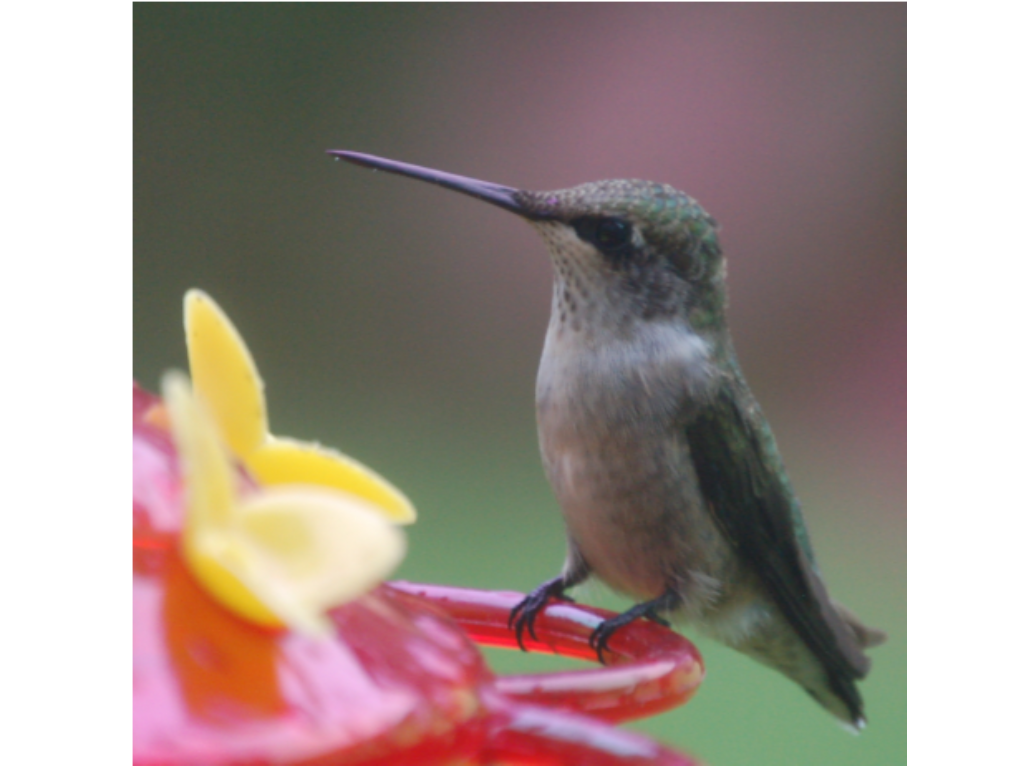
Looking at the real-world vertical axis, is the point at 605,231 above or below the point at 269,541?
above

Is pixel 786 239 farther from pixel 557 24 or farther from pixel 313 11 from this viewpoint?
pixel 313 11

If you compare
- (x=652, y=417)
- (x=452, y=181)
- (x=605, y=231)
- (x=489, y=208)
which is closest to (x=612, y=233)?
(x=605, y=231)

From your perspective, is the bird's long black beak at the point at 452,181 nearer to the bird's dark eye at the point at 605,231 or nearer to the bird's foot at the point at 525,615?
the bird's dark eye at the point at 605,231

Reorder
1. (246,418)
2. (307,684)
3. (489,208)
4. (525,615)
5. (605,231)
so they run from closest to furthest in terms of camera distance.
→ (307,684)
(246,418)
(525,615)
(605,231)
(489,208)

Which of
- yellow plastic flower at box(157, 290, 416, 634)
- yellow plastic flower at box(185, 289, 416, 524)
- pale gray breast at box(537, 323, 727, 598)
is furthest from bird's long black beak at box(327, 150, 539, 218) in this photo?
yellow plastic flower at box(157, 290, 416, 634)

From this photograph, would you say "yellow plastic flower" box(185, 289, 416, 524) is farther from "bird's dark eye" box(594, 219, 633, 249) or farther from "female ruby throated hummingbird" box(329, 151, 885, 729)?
"bird's dark eye" box(594, 219, 633, 249)

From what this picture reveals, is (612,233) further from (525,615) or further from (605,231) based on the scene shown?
(525,615)

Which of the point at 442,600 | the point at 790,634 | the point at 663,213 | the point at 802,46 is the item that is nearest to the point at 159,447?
the point at 442,600

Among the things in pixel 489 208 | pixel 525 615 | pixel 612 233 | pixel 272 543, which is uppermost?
pixel 489 208
